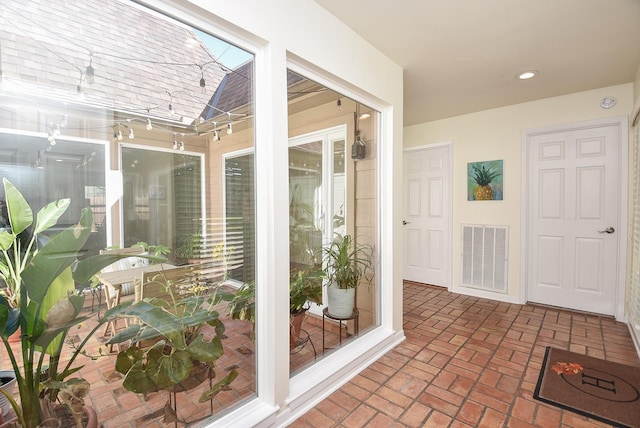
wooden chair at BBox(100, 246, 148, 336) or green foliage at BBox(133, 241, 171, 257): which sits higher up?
green foliage at BBox(133, 241, 171, 257)

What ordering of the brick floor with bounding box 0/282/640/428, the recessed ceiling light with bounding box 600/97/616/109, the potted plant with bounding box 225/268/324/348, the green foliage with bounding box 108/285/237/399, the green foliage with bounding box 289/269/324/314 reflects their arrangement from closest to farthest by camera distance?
the green foliage with bounding box 108/285/237/399, the brick floor with bounding box 0/282/640/428, the potted plant with bounding box 225/268/324/348, the green foliage with bounding box 289/269/324/314, the recessed ceiling light with bounding box 600/97/616/109

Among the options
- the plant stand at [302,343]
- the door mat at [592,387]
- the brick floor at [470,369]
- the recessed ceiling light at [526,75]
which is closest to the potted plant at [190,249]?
→ the plant stand at [302,343]

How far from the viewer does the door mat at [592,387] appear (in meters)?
1.78

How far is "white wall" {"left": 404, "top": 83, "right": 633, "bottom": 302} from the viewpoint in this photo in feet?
10.8

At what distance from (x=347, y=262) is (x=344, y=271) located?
0.26 feet

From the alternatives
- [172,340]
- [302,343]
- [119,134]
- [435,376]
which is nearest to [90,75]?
[119,134]

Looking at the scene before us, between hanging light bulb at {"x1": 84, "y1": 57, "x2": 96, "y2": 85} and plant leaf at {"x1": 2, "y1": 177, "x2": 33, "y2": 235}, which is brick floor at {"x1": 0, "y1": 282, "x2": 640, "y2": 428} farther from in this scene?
hanging light bulb at {"x1": 84, "y1": 57, "x2": 96, "y2": 85}

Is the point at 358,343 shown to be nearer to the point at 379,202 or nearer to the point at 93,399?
the point at 379,202

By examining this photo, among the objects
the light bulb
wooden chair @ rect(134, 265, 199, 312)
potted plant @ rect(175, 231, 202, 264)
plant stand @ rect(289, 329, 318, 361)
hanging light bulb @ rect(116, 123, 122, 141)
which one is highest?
the light bulb

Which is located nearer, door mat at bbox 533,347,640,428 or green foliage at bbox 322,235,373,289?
door mat at bbox 533,347,640,428

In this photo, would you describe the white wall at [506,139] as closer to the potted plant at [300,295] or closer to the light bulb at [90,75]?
the potted plant at [300,295]

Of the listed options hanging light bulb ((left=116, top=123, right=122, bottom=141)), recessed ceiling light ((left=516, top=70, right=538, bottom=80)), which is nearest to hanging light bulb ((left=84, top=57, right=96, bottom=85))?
hanging light bulb ((left=116, top=123, right=122, bottom=141))

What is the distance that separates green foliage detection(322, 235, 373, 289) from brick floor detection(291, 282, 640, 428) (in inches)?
26.3

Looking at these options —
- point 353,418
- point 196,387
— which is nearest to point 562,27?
point 353,418
